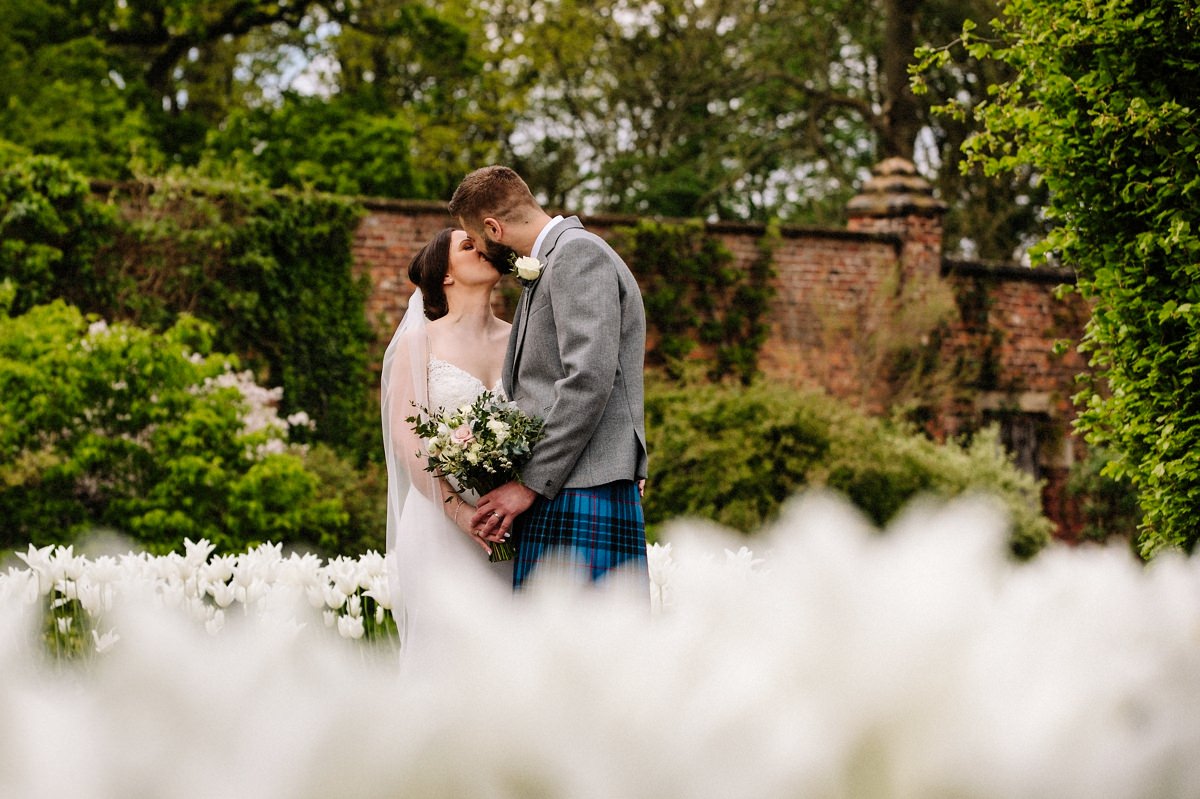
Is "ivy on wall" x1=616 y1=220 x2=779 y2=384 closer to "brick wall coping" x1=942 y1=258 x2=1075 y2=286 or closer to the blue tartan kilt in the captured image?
"brick wall coping" x1=942 y1=258 x2=1075 y2=286

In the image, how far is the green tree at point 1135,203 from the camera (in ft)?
14.7

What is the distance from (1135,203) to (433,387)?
269 cm

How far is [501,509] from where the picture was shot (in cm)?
367

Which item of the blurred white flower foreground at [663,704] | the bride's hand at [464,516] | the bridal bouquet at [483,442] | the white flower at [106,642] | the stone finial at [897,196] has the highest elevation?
the stone finial at [897,196]

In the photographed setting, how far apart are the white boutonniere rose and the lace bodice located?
0.64 metres

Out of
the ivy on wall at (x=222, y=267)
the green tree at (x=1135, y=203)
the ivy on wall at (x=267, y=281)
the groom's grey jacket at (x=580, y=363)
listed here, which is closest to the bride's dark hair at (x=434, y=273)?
the groom's grey jacket at (x=580, y=363)

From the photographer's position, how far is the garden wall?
14133 mm

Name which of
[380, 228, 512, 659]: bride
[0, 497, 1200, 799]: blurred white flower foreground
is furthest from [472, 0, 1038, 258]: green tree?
[0, 497, 1200, 799]: blurred white flower foreground

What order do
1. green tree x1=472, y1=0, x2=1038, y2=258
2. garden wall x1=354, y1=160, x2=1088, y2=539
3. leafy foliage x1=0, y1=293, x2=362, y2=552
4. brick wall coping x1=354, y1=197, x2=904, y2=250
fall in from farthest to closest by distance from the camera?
green tree x1=472, y1=0, x2=1038, y2=258
garden wall x1=354, y1=160, x2=1088, y2=539
brick wall coping x1=354, y1=197, x2=904, y2=250
leafy foliage x1=0, y1=293, x2=362, y2=552

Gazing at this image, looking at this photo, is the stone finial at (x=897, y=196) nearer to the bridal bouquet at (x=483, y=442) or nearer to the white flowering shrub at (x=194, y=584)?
the white flowering shrub at (x=194, y=584)

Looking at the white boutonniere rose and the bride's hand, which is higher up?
the white boutonniere rose

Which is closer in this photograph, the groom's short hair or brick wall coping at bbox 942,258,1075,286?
the groom's short hair

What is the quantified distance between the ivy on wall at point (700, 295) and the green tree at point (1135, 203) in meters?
8.54

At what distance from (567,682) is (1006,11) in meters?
4.99
